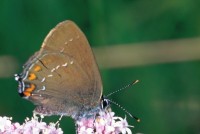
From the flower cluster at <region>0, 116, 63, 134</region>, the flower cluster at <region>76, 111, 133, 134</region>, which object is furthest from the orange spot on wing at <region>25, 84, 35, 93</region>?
the flower cluster at <region>76, 111, 133, 134</region>

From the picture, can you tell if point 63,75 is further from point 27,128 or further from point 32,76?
point 27,128

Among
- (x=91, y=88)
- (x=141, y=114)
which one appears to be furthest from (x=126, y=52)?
(x=91, y=88)

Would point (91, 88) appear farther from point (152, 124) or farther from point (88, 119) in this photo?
point (152, 124)

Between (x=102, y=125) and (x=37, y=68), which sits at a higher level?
(x=37, y=68)

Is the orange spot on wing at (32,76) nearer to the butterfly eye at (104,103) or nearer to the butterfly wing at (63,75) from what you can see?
the butterfly wing at (63,75)

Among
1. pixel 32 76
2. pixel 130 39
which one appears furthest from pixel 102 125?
pixel 130 39

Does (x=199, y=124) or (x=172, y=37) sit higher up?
(x=172, y=37)
